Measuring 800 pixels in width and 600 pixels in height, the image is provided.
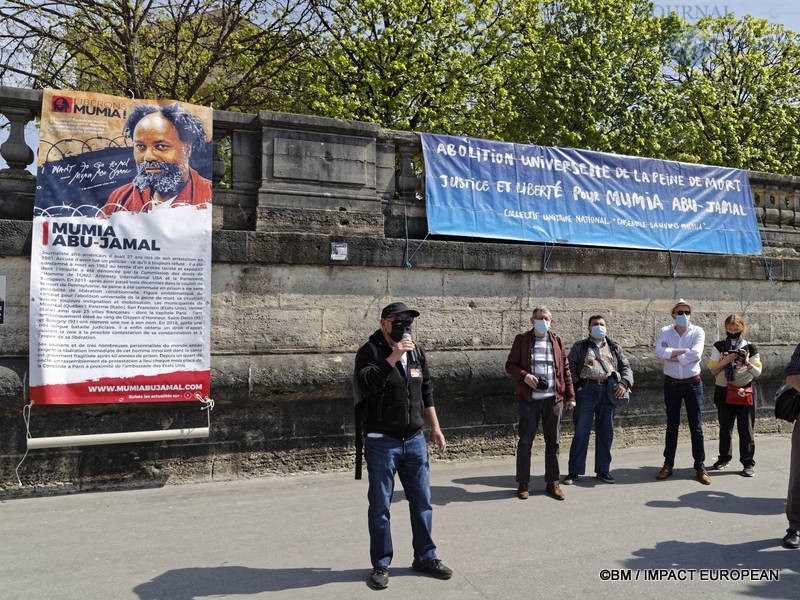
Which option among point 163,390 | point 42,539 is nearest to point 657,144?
point 163,390

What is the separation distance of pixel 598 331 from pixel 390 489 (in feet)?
11.2

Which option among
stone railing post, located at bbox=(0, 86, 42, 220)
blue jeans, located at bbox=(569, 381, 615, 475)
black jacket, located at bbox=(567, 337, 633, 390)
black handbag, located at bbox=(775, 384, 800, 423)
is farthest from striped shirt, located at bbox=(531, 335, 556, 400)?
stone railing post, located at bbox=(0, 86, 42, 220)

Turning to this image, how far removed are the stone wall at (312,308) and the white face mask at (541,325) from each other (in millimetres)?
1190

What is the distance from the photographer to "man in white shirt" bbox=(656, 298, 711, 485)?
22.7 ft

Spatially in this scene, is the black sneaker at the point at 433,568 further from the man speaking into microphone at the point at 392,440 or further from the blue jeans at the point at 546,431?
the blue jeans at the point at 546,431

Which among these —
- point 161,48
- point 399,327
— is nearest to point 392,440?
point 399,327

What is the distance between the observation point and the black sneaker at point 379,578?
13.4 feet

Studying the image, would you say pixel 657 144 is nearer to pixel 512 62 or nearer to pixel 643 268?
pixel 512 62

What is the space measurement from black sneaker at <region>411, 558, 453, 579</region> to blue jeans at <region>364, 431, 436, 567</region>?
0.10 feet

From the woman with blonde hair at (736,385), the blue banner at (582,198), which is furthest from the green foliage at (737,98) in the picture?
the woman with blonde hair at (736,385)

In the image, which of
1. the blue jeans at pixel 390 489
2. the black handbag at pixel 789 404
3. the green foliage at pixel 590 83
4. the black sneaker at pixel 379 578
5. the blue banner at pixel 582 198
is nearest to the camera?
the black sneaker at pixel 379 578

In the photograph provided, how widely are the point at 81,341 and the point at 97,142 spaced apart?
1.83 meters

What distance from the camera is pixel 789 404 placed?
5133mm

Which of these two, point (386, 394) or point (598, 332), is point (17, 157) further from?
point (598, 332)
